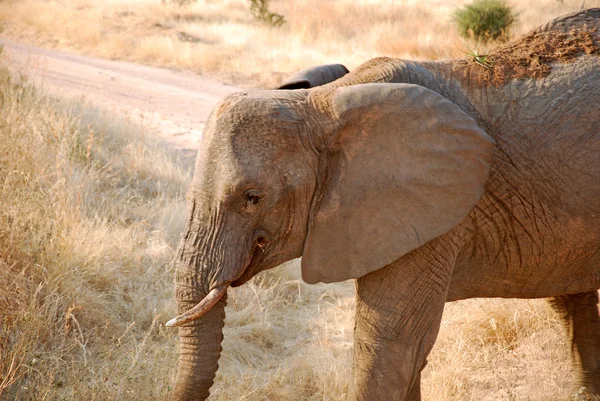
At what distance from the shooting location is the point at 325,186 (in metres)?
3.49

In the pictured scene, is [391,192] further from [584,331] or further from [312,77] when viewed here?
[584,331]

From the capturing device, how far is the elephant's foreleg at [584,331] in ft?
15.5

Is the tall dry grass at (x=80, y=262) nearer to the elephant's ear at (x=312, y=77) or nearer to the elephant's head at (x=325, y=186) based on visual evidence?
the elephant's head at (x=325, y=186)

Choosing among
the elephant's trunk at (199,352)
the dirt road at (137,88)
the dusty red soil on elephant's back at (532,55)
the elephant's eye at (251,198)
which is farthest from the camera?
the dirt road at (137,88)

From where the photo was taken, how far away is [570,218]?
12.2 ft

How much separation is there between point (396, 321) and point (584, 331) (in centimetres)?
184

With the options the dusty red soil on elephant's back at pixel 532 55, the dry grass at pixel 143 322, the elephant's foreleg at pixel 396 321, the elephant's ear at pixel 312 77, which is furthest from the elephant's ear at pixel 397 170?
the dry grass at pixel 143 322

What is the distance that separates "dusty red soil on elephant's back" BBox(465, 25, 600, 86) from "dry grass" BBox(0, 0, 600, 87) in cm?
1063

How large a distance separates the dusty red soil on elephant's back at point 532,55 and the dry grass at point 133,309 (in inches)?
70.7

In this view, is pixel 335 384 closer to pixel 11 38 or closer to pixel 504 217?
pixel 504 217

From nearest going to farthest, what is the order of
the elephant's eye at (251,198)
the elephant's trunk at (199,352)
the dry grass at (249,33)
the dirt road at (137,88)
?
the elephant's eye at (251,198), the elephant's trunk at (199,352), the dirt road at (137,88), the dry grass at (249,33)

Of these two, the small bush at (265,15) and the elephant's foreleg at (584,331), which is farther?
the small bush at (265,15)

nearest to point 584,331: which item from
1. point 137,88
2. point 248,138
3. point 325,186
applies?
point 325,186

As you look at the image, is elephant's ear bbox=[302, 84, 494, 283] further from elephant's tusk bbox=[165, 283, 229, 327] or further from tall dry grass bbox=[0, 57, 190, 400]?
tall dry grass bbox=[0, 57, 190, 400]
